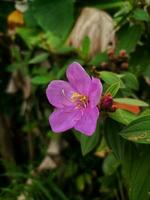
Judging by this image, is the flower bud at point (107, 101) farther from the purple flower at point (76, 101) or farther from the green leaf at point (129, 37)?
the green leaf at point (129, 37)

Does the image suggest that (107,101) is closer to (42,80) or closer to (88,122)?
(88,122)

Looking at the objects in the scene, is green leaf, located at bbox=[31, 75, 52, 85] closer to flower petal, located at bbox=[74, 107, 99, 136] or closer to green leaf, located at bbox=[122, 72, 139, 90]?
green leaf, located at bbox=[122, 72, 139, 90]

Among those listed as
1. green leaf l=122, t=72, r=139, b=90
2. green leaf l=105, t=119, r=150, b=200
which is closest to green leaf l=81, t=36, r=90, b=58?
green leaf l=122, t=72, r=139, b=90

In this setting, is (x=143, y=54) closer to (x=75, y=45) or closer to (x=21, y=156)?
(x=75, y=45)

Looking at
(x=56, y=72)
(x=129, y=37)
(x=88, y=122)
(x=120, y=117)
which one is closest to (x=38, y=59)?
(x=56, y=72)

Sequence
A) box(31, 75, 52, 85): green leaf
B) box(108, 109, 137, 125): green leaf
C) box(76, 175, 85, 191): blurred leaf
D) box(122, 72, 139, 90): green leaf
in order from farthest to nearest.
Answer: box(76, 175, 85, 191): blurred leaf < box(31, 75, 52, 85): green leaf < box(122, 72, 139, 90): green leaf < box(108, 109, 137, 125): green leaf

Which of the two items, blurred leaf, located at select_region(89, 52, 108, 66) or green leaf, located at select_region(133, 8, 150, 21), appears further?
blurred leaf, located at select_region(89, 52, 108, 66)

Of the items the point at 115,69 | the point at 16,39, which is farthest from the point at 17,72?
the point at 115,69
